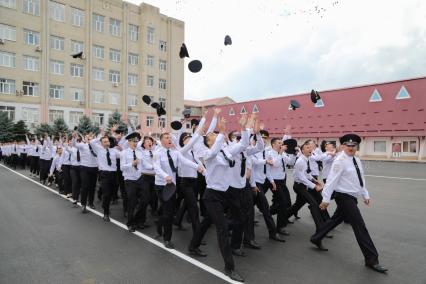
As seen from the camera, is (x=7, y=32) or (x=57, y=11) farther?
(x=57, y=11)

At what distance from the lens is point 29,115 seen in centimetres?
3581

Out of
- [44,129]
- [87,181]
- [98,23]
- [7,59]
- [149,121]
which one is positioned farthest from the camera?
[149,121]

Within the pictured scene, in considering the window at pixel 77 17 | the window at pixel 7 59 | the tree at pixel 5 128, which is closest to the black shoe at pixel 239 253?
the tree at pixel 5 128

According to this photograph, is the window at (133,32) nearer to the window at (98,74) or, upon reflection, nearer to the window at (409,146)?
the window at (98,74)

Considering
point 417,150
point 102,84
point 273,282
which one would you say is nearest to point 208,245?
point 273,282

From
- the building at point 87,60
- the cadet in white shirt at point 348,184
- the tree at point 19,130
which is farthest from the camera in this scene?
the building at point 87,60

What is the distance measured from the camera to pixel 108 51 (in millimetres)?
41938

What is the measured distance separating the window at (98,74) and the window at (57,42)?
435 centimetres

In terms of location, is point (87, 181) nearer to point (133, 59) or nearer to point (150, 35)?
point (133, 59)

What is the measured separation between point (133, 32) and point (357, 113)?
30.4m

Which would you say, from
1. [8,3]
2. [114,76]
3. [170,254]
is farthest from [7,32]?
[170,254]

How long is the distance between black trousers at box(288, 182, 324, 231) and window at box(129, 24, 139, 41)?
42442 mm

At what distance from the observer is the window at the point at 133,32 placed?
4428 cm

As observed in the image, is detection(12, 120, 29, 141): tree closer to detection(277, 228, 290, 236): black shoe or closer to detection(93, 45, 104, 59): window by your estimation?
detection(93, 45, 104, 59): window
